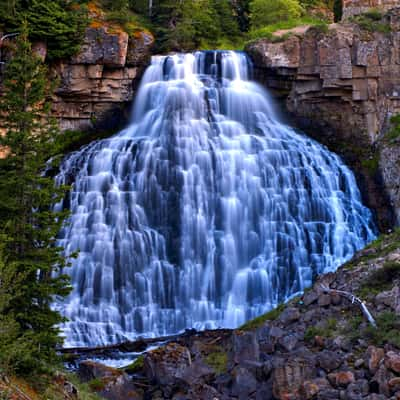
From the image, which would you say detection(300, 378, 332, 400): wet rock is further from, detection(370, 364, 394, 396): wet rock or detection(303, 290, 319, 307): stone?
detection(303, 290, 319, 307): stone

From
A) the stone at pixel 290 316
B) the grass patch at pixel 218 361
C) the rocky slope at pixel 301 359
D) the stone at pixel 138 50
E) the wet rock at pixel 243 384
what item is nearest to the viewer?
the rocky slope at pixel 301 359

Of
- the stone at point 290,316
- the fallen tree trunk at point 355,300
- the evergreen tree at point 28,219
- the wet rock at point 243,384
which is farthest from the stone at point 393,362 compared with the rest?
the evergreen tree at point 28,219

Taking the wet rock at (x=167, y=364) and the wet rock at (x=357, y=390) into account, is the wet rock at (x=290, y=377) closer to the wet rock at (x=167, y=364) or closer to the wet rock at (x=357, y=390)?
the wet rock at (x=357, y=390)

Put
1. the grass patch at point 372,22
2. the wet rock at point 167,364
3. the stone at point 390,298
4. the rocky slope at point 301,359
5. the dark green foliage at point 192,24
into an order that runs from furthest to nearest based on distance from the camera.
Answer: the dark green foliage at point 192,24
the grass patch at point 372,22
the stone at point 390,298
the wet rock at point 167,364
the rocky slope at point 301,359

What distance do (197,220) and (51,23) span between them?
12.7m

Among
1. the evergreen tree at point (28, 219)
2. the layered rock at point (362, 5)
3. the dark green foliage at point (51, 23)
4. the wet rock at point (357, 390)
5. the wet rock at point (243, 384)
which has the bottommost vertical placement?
the wet rock at point (243, 384)

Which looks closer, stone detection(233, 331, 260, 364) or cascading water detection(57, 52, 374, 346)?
stone detection(233, 331, 260, 364)

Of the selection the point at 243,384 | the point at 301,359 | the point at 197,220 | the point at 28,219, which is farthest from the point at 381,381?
the point at 197,220

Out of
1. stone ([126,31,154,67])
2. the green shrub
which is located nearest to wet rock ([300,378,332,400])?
stone ([126,31,154,67])

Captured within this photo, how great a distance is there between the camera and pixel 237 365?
1634cm

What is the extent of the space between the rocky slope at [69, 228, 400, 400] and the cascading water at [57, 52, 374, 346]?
5961mm

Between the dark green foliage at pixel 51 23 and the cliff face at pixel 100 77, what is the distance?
621 mm

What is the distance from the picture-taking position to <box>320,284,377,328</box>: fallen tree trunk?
16969 mm

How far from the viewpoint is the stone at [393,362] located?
14.2 metres
